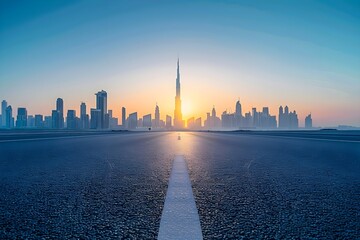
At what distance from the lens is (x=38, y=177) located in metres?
5.10

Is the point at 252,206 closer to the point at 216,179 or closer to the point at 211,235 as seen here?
the point at 211,235

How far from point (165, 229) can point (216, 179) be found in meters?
2.66

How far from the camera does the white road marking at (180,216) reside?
224cm

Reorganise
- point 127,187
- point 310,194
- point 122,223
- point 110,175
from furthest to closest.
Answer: point 110,175, point 127,187, point 310,194, point 122,223

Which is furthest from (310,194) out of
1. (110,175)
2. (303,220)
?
(110,175)

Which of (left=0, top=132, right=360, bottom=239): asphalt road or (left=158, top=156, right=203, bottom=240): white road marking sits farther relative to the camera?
(left=0, top=132, right=360, bottom=239): asphalt road

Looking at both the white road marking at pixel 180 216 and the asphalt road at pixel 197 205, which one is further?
the asphalt road at pixel 197 205

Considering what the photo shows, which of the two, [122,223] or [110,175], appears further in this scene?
[110,175]

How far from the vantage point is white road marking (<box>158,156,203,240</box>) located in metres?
2.24

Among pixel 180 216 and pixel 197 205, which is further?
pixel 197 205

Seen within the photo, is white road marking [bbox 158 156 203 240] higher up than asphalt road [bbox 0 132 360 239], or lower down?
higher up

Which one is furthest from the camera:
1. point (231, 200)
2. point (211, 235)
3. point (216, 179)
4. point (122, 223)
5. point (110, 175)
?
point (110, 175)

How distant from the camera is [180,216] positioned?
271cm

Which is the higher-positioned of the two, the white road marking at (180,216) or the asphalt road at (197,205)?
the white road marking at (180,216)
